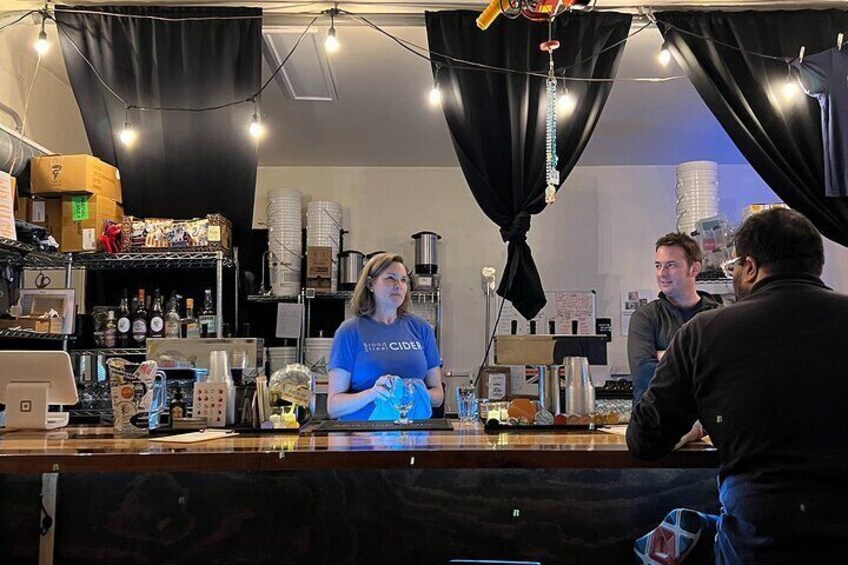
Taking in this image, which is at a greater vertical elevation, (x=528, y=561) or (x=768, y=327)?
(x=768, y=327)

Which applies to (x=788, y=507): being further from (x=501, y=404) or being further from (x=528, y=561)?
(x=501, y=404)

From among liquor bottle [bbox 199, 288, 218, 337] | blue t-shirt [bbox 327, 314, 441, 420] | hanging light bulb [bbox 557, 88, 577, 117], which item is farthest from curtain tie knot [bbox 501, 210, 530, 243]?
liquor bottle [bbox 199, 288, 218, 337]

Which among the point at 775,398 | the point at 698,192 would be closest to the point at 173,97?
the point at 775,398

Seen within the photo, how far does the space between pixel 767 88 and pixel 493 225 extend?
300 centimetres

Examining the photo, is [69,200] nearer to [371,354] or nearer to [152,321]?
[152,321]

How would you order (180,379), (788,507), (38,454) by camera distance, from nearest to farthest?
(788,507) → (38,454) → (180,379)

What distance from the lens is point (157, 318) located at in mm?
4191

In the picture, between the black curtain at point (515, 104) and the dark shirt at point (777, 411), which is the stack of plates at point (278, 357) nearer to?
the black curtain at point (515, 104)

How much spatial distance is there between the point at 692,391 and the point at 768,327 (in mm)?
213

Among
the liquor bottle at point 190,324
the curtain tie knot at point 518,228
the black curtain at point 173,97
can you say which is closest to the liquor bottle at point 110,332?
the liquor bottle at point 190,324

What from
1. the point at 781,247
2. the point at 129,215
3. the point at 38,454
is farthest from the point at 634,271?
the point at 38,454

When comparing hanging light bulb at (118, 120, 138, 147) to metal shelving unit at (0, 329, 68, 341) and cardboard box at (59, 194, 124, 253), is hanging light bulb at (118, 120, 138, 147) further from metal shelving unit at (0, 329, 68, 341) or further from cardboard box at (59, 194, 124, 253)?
metal shelving unit at (0, 329, 68, 341)

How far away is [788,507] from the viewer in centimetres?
136

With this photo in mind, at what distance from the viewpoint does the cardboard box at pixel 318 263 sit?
5406 millimetres
